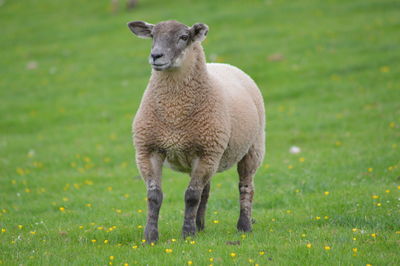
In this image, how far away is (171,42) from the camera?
7.20m

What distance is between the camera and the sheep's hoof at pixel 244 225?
8172 millimetres

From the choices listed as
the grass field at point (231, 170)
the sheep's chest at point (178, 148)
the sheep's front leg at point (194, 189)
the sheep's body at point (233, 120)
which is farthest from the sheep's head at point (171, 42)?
the grass field at point (231, 170)

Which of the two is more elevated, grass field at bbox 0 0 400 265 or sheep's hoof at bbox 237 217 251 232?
sheep's hoof at bbox 237 217 251 232

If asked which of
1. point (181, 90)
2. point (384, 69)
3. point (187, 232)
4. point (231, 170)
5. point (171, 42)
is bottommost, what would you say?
point (231, 170)

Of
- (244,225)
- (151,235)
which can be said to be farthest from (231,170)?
(151,235)

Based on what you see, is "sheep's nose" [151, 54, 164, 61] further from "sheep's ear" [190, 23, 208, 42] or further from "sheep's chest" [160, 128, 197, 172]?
"sheep's chest" [160, 128, 197, 172]

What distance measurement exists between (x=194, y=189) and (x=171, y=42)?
2046 mm

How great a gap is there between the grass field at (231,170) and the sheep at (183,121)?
89 cm

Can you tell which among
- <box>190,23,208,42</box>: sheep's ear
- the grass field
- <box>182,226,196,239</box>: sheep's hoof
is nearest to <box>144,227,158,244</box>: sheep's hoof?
the grass field

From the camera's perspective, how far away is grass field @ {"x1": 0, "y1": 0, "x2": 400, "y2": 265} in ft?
23.7

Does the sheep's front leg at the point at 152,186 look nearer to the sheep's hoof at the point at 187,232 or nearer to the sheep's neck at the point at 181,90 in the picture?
the sheep's hoof at the point at 187,232

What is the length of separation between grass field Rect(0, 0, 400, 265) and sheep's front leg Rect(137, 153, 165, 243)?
8.6 inches

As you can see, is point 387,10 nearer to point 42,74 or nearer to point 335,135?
point 335,135

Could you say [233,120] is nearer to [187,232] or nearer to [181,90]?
[181,90]
